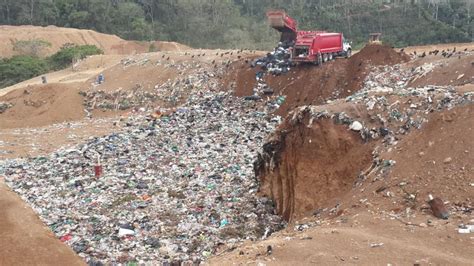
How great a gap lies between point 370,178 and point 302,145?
1697mm

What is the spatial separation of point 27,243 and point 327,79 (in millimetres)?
12696

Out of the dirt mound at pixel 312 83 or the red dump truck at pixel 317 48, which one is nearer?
the dirt mound at pixel 312 83

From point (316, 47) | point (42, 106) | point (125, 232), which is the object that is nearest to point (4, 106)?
point (42, 106)

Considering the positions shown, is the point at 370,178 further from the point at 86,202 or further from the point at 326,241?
the point at 86,202

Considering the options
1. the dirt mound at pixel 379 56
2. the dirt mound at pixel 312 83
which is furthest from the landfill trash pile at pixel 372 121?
the dirt mound at pixel 379 56

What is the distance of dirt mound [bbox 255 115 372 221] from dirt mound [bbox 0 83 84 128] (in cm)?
1320

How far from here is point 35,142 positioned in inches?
628

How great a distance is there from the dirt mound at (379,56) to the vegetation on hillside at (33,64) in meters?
19.9

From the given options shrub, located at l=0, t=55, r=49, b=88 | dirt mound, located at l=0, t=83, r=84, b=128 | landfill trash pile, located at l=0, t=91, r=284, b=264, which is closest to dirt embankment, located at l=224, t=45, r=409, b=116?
landfill trash pile, located at l=0, t=91, r=284, b=264

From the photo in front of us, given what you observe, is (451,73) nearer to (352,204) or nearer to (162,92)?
(352,204)

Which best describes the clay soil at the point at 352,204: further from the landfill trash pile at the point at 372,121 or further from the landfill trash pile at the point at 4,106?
the landfill trash pile at the point at 4,106

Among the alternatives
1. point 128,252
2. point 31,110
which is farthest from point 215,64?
point 128,252

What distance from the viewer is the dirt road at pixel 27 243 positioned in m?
6.05

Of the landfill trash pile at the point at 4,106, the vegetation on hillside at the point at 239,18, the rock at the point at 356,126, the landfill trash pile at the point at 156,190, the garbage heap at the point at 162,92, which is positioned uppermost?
the vegetation on hillside at the point at 239,18
